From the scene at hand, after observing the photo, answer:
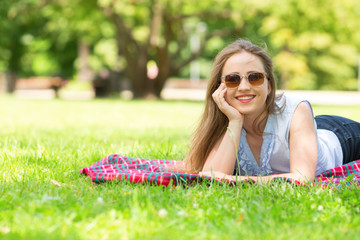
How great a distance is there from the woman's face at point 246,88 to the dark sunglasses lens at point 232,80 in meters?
0.03

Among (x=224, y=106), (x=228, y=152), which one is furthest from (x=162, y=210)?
(x=224, y=106)

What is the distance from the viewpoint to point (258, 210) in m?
2.72

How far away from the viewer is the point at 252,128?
374 cm

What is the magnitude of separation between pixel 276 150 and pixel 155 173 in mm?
916

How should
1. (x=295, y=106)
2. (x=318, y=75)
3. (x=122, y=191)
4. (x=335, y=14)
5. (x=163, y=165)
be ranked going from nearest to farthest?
(x=122, y=191) → (x=295, y=106) → (x=163, y=165) → (x=335, y=14) → (x=318, y=75)

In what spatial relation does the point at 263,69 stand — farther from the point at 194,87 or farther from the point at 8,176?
the point at 194,87

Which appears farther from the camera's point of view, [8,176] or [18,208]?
[8,176]

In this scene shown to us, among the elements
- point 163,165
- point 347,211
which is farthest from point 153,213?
point 163,165

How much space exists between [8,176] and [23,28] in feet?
99.1

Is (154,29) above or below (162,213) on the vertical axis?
above

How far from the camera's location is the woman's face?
137 inches

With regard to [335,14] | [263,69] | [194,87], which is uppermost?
[335,14]

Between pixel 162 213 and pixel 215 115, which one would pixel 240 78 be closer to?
pixel 215 115

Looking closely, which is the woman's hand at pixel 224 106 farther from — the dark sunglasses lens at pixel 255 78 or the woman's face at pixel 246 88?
the dark sunglasses lens at pixel 255 78
